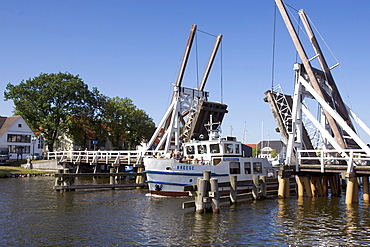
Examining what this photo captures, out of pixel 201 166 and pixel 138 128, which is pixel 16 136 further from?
pixel 201 166

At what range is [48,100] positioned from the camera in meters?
62.4

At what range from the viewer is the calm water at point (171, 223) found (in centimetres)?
1488

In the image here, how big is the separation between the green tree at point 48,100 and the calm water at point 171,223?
37839 millimetres

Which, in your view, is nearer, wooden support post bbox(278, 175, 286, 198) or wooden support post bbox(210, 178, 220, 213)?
wooden support post bbox(210, 178, 220, 213)

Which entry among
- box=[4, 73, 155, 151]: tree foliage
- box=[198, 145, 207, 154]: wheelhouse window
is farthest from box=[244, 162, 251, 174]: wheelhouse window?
box=[4, 73, 155, 151]: tree foliage

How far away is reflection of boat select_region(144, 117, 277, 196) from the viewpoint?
2656 cm

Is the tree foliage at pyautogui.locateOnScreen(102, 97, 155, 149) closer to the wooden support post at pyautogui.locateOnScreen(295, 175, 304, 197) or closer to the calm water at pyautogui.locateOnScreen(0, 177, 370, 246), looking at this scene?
the calm water at pyautogui.locateOnScreen(0, 177, 370, 246)

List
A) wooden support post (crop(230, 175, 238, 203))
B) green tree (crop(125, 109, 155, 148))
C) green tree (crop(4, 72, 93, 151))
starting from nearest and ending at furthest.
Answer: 1. wooden support post (crop(230, 175, 238, 203))
2. green tree (crop(4, 72, 93, 151))
3. green tree (crop(125, 109, 155, 148))

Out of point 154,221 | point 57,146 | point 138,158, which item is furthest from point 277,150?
point 154,221

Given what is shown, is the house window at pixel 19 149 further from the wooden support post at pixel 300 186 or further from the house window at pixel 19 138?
the wooden support post at pixel 300 186

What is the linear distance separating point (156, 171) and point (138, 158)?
11.0 meters

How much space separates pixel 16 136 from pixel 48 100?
35.1 ft

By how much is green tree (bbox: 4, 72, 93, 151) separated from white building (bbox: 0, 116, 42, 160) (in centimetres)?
445

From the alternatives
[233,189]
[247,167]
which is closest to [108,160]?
[247,167]
